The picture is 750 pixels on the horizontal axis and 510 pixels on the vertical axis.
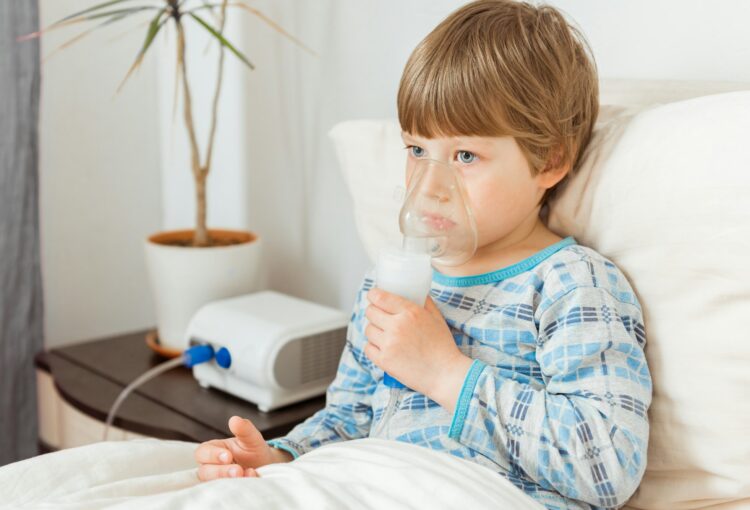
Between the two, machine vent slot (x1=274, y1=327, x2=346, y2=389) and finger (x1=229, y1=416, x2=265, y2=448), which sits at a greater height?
finger (x1=229, y1=416, x2=265, y2=448)

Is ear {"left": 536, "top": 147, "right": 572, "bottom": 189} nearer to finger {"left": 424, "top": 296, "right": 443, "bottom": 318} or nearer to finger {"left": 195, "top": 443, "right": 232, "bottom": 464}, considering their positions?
finger {"left": 424, "top": 296, "right": 443, "bottom": 318}

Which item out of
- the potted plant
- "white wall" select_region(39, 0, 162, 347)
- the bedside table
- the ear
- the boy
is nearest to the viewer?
the boy

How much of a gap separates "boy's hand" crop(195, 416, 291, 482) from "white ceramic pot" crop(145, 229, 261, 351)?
58 centimetres

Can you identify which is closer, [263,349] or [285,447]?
[285,447]

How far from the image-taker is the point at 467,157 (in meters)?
0.88


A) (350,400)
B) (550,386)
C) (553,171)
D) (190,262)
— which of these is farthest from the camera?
(190,262)

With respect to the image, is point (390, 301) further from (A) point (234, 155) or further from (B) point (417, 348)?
(A) point (234, 155)

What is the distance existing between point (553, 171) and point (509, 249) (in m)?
0.10

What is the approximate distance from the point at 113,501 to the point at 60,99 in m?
1.22

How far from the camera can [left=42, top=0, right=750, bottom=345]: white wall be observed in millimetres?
1551

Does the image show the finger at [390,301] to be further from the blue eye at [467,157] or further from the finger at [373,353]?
the blue eye at [467,157]

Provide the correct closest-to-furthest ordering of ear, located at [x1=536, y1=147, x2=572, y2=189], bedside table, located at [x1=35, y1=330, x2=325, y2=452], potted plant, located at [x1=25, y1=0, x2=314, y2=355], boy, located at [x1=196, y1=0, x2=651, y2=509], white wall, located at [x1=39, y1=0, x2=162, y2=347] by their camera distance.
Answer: boy, located at [x1=196, y1=0, x2=651, y2=509]
ear, located at [x1=536, y1=147, x2=572, y2=189]
bedside table, located at [x1=35, y1=330, x2=325, y2=452]
potted plant, located at [x1=25, y1=0, x2=314, y2=355]
white wall, located at [x1=39, y1=0, x2=162, y2=347]

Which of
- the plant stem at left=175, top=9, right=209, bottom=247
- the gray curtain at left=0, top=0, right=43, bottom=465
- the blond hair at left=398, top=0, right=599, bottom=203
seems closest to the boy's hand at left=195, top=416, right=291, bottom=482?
the blond hair at left=398, top=0, right=599, bottom=203

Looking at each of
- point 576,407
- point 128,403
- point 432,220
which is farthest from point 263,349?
point 576,407
